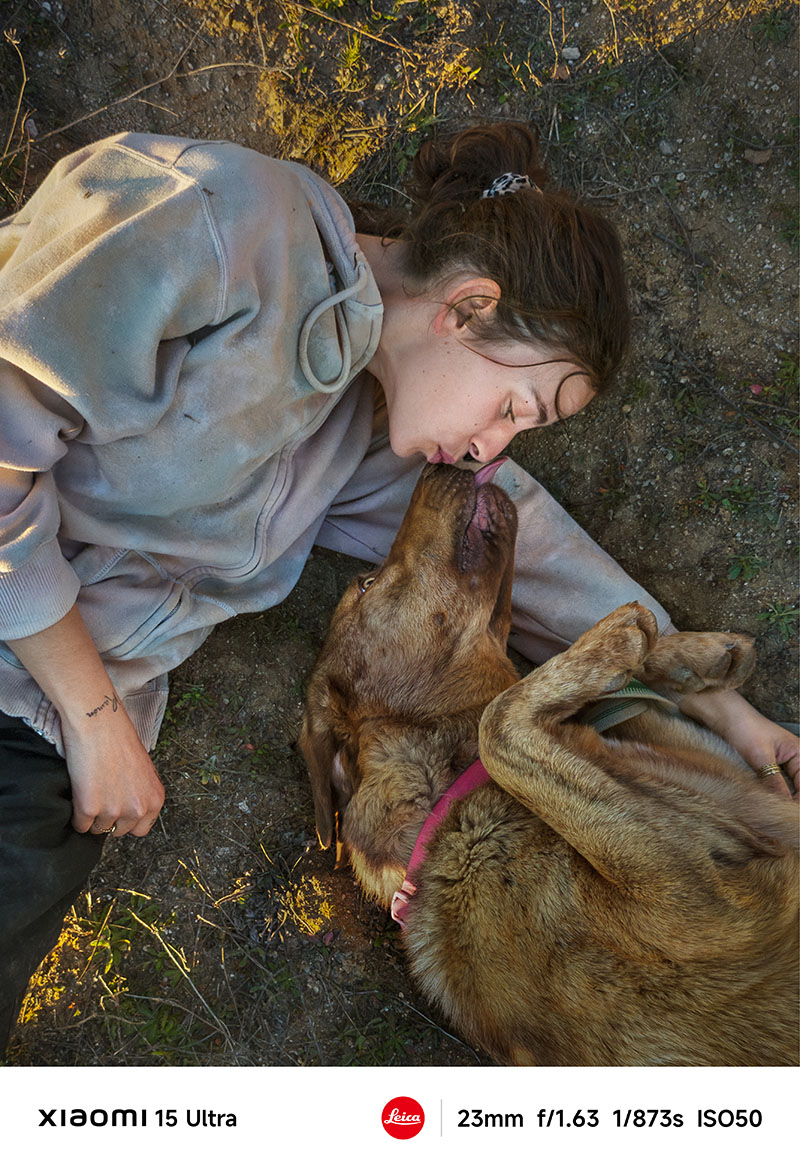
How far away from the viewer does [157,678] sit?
9.80ft

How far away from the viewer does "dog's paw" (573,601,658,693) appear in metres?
2.40

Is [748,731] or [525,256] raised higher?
[525,256]

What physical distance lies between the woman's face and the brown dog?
0.95ft

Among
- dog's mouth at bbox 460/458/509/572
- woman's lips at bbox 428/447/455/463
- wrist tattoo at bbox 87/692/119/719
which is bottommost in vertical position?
wrist tattoo at bbox 87/692/119/719

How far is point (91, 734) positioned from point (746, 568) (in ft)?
9.09

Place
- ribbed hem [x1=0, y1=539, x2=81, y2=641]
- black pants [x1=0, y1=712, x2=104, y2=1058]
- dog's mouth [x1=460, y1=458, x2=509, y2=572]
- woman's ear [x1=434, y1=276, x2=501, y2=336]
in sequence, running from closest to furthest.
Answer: ribbed hem [x1=0, y1=539, x2=81, y2=641] < woman's ear [x1=434, y1=276, x2=501, y2=336] < black pants [x1=0, y1=712, x2=104, y2=1058] < dog's mouth [x1=460, y1=458, x2=509, y2=572]

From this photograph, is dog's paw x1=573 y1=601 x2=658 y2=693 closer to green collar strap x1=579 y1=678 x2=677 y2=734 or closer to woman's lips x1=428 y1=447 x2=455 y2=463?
green collar strap x1=579 y1=678 x2=677 y2=734

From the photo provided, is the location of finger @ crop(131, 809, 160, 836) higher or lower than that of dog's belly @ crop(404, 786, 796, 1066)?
higher

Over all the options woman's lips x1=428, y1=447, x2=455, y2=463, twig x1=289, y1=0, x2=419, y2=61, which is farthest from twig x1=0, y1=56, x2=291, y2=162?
woman's lips x1=428, y1=447, x2=455, y2=463

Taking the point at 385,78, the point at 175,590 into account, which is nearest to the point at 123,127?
the point at 385,78

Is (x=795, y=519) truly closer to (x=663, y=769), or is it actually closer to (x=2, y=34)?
(x=663, y=769)

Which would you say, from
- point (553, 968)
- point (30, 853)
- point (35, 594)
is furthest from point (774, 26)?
point (30, 853)
